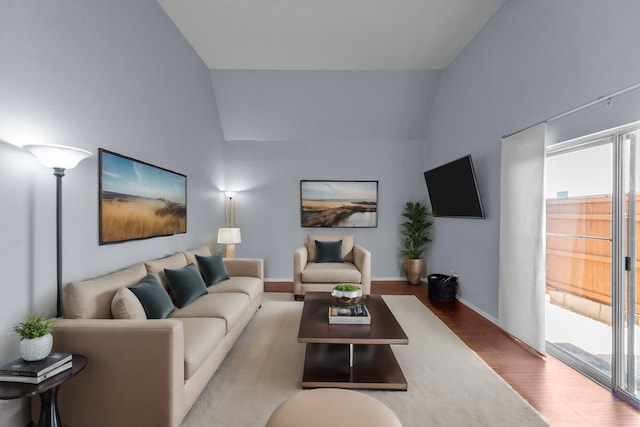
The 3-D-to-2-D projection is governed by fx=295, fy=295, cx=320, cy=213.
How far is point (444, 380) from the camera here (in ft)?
7.89

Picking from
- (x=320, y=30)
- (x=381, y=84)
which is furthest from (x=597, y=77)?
(x=381, y=84)

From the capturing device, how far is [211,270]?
3.60 m

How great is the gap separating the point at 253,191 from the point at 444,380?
4605 millimetres

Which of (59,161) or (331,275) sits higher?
(59,161)

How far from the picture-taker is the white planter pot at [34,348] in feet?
5.14

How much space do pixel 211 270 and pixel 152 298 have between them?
1.28 m

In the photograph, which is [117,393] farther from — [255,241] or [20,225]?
[255,241]

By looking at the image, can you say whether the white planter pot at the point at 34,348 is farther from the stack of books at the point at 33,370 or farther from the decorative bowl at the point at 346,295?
the decorative bowl at the point at 346,295

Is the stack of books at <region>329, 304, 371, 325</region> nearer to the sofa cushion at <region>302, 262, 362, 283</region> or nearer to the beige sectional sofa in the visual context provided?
the beige sectional sofa

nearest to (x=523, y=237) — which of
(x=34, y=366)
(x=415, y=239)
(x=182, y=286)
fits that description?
(x=415, y=239)

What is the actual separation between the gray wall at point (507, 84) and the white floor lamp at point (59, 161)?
380 centimetres

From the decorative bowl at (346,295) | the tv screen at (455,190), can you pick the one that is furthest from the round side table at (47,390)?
the tv screen at (455,190)

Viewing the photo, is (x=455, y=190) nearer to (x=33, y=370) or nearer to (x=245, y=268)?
(x=245, y=268)

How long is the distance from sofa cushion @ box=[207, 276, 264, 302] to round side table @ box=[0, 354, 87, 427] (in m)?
1.65
